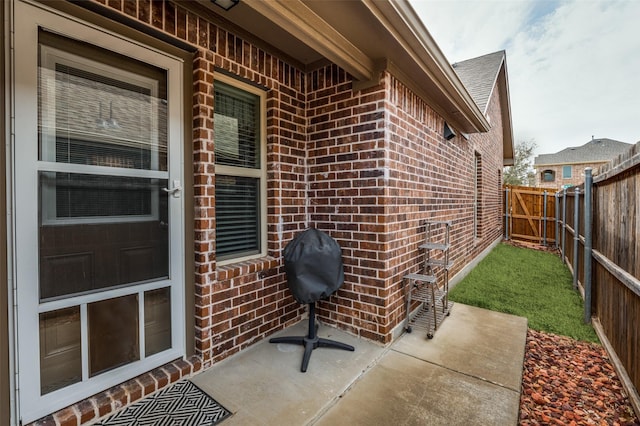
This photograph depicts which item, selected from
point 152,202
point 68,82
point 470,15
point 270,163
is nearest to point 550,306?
point 270,163

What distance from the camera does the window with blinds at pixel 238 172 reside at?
2451 millimetres

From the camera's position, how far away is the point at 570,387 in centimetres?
221

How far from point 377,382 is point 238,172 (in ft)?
6.74

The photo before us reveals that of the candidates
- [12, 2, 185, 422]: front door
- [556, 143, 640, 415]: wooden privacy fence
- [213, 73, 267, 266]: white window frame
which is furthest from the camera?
[213, 73, 267, 266]: white window frame

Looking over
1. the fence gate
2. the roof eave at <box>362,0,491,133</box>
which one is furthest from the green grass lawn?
the fence gate

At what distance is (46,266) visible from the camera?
1.62 meters

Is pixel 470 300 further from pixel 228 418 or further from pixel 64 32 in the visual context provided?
pixel 64 32

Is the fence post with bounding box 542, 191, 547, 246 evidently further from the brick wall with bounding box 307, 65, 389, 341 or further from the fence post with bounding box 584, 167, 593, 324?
the brick wall with bounding box 307, 65, 389, 341

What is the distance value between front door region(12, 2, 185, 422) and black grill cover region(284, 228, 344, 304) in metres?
0.85

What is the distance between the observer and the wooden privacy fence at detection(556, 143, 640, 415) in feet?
6.72

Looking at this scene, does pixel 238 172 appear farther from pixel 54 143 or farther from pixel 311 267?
pixel 54 143

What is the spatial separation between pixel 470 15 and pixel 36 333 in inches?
402

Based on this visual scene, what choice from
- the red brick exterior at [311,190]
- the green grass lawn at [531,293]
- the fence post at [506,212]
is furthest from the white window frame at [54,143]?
the fence post at [506,212]

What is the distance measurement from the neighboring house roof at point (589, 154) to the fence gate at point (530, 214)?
19.6m
